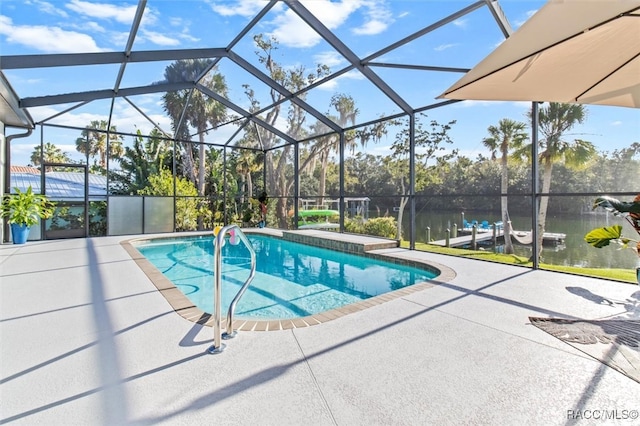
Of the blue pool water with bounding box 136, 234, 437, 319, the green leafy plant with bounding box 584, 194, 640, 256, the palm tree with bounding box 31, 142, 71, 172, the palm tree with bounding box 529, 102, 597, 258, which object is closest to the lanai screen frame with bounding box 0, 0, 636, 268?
the palm tree with bounding box 31, 142, 71, 172

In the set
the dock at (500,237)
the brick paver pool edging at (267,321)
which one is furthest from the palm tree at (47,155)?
the dock at (500,237)

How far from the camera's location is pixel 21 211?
8016mm

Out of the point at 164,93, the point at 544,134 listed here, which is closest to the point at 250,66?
the point at 164,93

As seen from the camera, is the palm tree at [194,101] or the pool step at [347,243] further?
the palm tree at [194,101]

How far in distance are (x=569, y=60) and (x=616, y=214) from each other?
4.97 ft

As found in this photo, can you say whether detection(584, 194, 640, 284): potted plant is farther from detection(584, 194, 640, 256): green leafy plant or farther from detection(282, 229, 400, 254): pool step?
detection(282, 229, 400, 254): pool step

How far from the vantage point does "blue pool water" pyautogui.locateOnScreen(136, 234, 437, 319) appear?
4922mm

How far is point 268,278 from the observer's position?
6547 mm

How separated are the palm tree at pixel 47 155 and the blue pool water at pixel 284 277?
3535mm

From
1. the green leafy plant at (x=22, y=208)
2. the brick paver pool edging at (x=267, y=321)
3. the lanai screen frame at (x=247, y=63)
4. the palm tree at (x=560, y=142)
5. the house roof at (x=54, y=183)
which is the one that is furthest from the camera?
the palm tree at (x=560, y=142)

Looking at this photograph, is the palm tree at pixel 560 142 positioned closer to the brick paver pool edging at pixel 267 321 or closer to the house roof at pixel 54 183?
the brick paver pool edging at pixel 267 321

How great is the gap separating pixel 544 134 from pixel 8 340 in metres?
14.9

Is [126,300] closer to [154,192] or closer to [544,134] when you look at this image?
[154,192]

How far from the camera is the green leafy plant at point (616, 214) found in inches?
109
